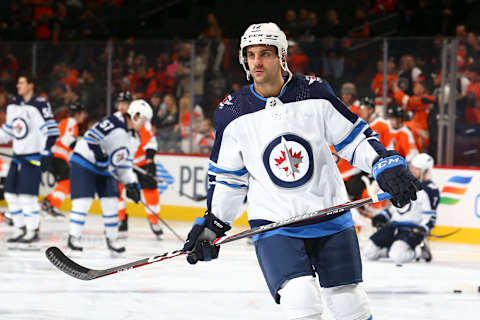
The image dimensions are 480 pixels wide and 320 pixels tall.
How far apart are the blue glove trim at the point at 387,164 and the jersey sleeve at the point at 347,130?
91 millimetres

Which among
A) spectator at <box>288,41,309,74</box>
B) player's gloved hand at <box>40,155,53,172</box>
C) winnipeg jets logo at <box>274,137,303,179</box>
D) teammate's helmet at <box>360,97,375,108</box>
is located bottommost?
player's gloved hand at <box>40,155,53,172</box>

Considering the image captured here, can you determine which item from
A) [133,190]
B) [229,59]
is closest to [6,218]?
[133,190]

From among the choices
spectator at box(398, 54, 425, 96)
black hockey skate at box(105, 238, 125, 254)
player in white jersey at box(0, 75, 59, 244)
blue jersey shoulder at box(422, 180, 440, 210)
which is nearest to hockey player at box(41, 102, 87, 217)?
player in white jersey at box(0, 75, 59, 244)

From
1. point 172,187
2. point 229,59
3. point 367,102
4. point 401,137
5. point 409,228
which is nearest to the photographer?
point 409,228

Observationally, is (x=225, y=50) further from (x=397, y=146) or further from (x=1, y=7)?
(x=1, y=7)

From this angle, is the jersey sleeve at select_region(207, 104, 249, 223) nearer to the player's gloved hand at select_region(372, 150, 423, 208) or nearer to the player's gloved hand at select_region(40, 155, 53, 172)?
the player's gloved hand at select_region(372, 150, 423, 208)

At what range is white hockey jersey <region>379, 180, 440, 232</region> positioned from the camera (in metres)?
6.98

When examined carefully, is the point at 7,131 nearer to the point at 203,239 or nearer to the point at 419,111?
the point at 419,111

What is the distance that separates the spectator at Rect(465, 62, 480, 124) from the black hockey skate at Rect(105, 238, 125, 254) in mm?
3261

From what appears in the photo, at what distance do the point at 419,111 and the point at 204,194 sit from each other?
2.36 meters

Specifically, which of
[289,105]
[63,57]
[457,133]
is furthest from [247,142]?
[63,57]

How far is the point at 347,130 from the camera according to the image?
312 cm

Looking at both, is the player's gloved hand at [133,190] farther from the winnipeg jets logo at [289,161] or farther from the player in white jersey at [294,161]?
the winnipeg jets logo at [289,161]

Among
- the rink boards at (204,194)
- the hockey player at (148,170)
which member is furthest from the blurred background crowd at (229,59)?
the hockey player at (148,170)
